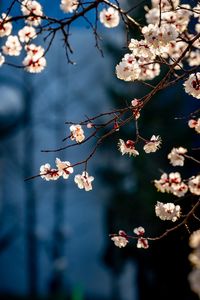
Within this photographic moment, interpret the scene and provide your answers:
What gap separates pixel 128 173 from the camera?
1179 centimetres

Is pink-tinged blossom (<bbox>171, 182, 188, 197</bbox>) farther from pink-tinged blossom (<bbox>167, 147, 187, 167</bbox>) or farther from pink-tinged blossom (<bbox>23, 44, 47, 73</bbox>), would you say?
pink-tinged blossom (<bbox>23, 44, 47, 73</bbox>)

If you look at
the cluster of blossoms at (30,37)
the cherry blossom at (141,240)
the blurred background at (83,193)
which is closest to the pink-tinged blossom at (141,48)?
the cluster of blossoms at (30,37)

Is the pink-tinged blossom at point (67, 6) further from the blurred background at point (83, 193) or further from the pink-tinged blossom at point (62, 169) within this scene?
the blurred background at point (83, 193)

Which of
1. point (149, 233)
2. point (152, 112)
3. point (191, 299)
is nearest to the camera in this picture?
point (191, 299)

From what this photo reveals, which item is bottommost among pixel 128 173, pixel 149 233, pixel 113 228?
pixel 149 233

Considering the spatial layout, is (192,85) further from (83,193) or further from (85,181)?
(83,193)

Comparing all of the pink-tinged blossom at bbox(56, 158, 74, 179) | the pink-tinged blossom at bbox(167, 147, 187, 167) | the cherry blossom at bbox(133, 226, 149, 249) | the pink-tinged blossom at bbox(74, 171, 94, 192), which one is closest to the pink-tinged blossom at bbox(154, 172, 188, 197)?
the pink-tinged blossom at bbox(167, 147, 187, 167)

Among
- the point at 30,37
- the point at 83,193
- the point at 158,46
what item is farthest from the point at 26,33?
the point at 83,193

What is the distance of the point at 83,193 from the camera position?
15695 millimetres

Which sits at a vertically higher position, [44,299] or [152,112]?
[152,112]

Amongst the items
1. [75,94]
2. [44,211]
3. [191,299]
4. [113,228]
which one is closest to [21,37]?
[191,299]

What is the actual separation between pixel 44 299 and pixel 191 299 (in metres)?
5.61

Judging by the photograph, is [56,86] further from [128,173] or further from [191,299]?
[191,299]

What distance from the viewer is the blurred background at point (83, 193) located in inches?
425
